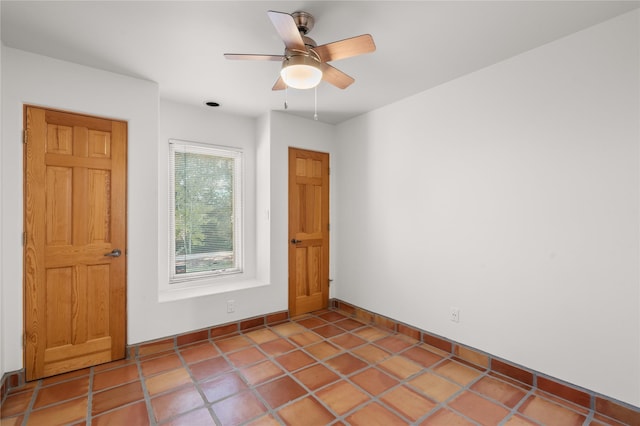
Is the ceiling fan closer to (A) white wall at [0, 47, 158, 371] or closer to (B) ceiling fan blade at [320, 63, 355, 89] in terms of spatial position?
(B) ceiling fan blade at [320, 63, 355, 89]

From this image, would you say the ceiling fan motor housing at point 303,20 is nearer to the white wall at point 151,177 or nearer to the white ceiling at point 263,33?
the white ceiling at point 263,33

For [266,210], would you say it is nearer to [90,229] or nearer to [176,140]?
[176,140]


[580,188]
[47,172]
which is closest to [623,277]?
[580,188]

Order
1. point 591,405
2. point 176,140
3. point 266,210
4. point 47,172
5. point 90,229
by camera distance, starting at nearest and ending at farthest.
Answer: point 591,405 → point 47,172 → point 90,229 → point 176,140 → point 266,210

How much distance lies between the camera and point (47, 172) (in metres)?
2.39

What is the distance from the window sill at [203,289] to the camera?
308 cm

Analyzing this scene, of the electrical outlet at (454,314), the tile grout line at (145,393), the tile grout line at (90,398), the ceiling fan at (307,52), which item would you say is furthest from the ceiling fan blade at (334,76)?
A: the tile grout line at (90,398)

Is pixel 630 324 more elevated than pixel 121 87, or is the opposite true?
pixel 121 87

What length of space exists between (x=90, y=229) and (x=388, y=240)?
2888 millimetres

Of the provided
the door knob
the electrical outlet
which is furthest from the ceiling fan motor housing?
the electrical outlet

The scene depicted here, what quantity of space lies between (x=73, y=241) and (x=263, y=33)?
Result: 7.38 ft

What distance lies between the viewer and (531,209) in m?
2.30

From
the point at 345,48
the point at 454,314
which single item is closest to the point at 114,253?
the point at 345,48

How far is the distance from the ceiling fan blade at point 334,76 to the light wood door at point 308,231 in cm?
166
